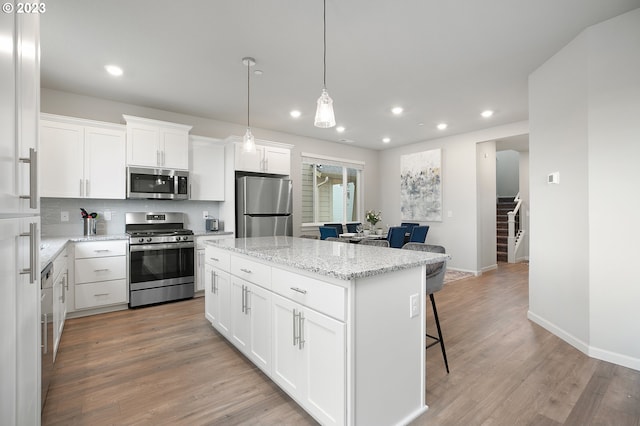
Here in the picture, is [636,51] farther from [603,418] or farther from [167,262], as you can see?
[167,262]

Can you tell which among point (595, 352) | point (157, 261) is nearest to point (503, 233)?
point (595, 352)

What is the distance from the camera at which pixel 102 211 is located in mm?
4125

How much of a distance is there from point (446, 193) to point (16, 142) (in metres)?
6.36

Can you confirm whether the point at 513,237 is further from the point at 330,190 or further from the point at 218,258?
the point at 218,258

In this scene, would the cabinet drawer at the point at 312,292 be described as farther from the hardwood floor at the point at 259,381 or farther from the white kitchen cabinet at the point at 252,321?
the hardwood floor at the point at 259,381

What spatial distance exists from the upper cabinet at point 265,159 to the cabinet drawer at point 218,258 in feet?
6.03

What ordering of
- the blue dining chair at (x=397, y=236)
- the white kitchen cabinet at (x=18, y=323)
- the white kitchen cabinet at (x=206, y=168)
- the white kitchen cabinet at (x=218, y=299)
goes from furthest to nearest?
1. the blue dining chair at (x=397, y=236)
2. the white kitchen cabinet at (x=206, y=168)
3. the white kitchen cabinet at (x=218, y=299)
4. the white kitchen cabinet at (x=18, y=323)

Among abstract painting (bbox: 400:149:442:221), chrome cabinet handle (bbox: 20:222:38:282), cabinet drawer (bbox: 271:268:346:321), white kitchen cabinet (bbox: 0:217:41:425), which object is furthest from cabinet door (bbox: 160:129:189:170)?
abstract painting (bbox: 400:149:442:221)

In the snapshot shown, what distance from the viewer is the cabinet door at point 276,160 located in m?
4.99

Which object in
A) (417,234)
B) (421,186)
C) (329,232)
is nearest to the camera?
(329,232)

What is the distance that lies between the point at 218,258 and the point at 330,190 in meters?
4.20

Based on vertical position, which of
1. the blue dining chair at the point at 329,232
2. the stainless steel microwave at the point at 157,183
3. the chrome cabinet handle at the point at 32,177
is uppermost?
the stainless steel microwave at the point at 157,183

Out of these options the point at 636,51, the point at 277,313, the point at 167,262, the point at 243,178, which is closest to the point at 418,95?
the point at 636,51

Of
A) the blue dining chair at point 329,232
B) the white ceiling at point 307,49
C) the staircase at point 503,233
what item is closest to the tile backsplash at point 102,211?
the white ceiling at point 307,49
